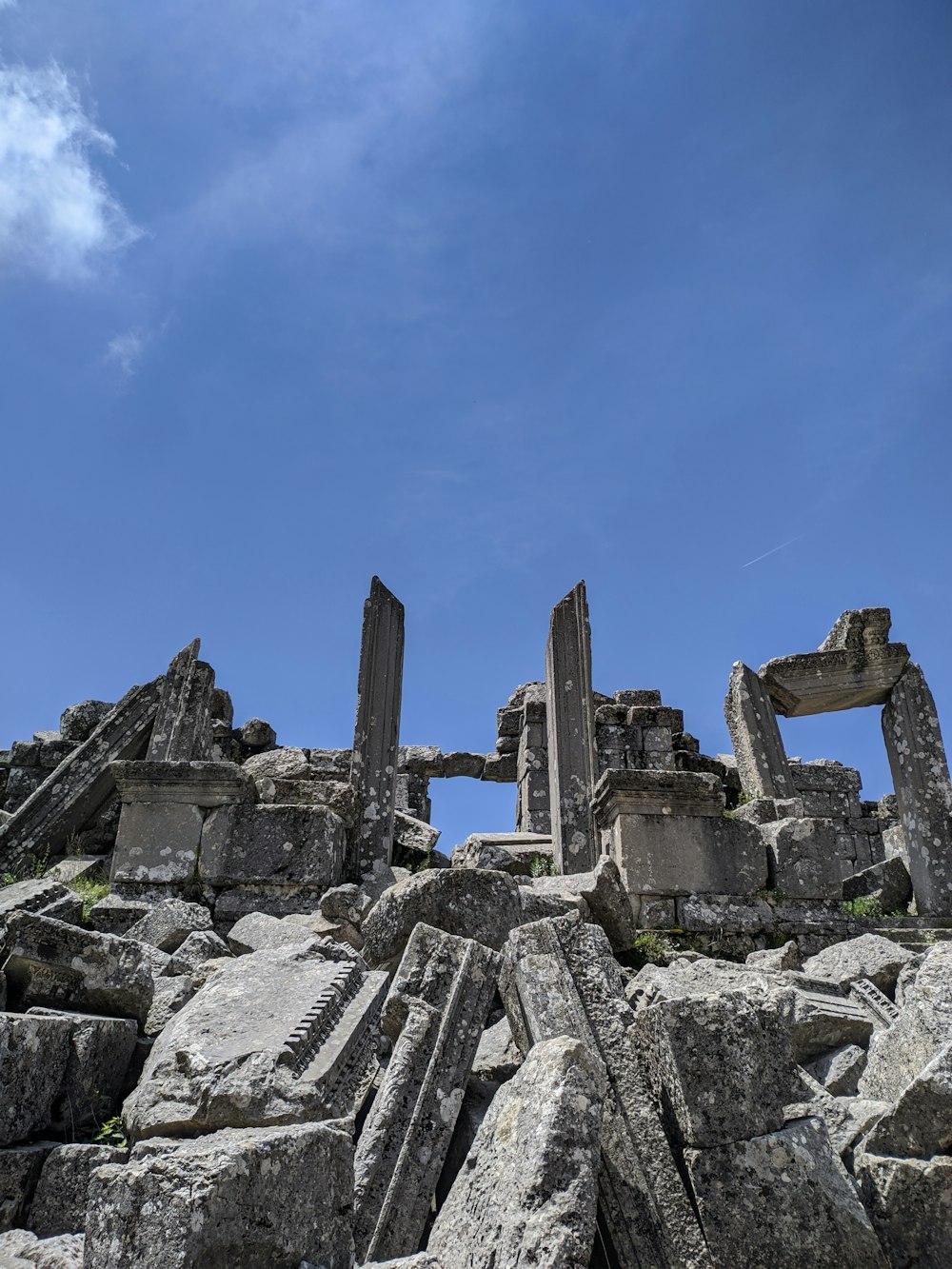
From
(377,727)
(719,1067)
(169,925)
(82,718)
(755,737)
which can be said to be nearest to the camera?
(719,1067)

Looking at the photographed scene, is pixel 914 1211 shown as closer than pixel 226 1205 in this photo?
Answer: No

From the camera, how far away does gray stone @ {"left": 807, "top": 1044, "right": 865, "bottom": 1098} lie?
11.7ft

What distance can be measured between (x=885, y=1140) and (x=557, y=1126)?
1143mm

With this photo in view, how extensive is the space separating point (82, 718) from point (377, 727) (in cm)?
617

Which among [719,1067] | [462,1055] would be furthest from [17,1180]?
[719,1067]

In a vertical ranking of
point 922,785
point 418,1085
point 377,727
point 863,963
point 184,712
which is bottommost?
point 418,1085

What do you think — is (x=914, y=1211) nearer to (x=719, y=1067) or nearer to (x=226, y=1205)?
(x=719, y=1067)

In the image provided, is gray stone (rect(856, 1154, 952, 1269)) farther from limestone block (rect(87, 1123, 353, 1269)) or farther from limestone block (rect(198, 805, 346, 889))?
limestone block (rect(198, 805, 346, 889))

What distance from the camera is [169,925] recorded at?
5344mm

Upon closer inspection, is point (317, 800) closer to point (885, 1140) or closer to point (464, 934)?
point (464, 934)

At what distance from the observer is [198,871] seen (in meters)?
6.72

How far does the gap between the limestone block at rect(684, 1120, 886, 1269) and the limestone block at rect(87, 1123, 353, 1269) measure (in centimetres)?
106

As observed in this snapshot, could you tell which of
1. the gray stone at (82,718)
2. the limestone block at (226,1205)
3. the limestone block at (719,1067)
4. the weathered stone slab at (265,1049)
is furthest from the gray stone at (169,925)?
the gray stone at (82,718)

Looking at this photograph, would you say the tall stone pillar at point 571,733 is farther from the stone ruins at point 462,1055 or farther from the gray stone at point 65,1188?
the gray stone at point 65,1188
